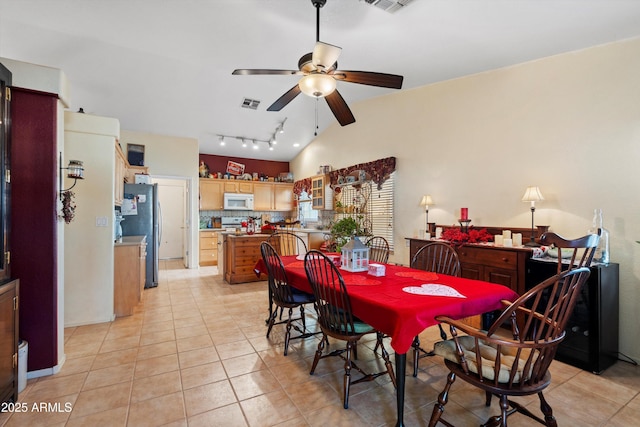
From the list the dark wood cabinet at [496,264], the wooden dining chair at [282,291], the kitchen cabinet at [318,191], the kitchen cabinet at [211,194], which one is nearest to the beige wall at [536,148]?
the dark wood cabinet at [496,264]

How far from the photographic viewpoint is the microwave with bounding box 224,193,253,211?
7.37 m

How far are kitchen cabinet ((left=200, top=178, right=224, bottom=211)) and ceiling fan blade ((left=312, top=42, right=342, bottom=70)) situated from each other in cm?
573

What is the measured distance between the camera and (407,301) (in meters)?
1.71

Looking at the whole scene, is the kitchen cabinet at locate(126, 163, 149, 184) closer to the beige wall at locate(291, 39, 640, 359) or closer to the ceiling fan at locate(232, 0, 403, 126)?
the ceiling fan at locate(232, 0, 403, 126)

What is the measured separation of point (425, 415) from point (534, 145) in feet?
9.26

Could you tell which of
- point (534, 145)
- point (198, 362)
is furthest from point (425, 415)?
point (534, 145)

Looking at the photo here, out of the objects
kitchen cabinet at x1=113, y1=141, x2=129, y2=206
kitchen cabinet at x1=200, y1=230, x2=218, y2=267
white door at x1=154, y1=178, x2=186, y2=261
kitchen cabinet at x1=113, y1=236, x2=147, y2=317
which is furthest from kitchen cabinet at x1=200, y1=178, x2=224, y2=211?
kitchen cabinet at x1=113, y1=236, x2=147, y2=317

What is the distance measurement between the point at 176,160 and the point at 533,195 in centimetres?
624

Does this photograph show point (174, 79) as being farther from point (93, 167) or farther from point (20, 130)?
point (20, 130)

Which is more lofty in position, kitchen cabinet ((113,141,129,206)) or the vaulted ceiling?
the vaulted ceiling

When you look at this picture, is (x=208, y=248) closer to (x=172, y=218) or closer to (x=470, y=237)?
(x=172, y=218)

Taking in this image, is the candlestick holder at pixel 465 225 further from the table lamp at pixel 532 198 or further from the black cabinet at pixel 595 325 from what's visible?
the black cabinet at pixel 595 325

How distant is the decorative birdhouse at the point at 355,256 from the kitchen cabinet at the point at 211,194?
5.54 meters

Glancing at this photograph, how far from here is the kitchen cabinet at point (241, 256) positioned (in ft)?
16.9
